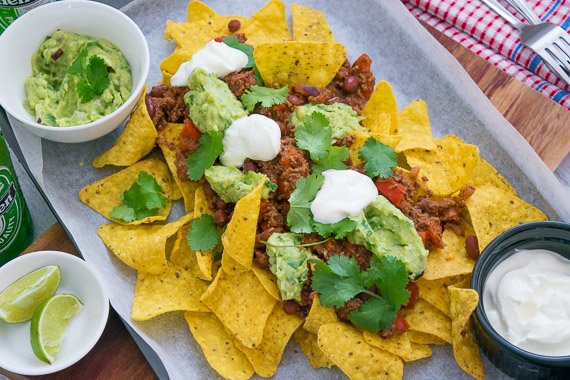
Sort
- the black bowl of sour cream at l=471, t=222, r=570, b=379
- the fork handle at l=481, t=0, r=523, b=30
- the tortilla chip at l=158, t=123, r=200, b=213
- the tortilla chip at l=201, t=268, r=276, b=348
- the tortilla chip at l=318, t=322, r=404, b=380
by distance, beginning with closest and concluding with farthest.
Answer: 1. the black bowl of sour cream at l=471, t=222, r=570, b=379
2. the tortilla chip at l=318, t=322, r=404, b=380
3. the tortilla chip at l=201, t=268, r=276, b=348
4. the tortilla chip at l=158, t=123, r=200, b=213
5. the fork handle at l=481, t=0, r=523, b=30

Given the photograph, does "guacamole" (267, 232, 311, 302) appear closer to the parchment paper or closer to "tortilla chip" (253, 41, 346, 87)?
the parchment paper

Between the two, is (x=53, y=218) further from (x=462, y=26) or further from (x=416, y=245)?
(x=462, y=26)

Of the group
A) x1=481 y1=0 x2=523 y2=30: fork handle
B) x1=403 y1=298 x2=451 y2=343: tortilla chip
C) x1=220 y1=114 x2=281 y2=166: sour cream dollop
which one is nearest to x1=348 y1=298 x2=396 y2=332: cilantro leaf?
x1=403 y1=298 x2=451 y2=343: tortilla chip

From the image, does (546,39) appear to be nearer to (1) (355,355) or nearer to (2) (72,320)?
(1) (355,355)

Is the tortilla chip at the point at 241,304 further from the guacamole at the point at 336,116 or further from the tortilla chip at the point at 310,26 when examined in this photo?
the tortilla chip at the point at 310,26

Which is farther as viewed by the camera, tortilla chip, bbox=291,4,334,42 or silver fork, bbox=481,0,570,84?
silver fork, bbox=481,0,570,84

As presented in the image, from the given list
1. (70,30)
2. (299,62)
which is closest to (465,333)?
(299,62)
